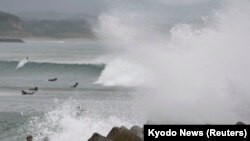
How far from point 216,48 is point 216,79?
426 centimetres

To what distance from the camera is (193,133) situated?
1393cm

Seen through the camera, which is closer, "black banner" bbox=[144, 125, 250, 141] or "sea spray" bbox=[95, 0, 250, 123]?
"black banner" bbox=[144, 125, 250, 141]

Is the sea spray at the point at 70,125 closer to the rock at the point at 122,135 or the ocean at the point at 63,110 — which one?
the ocean at the point at 63,110

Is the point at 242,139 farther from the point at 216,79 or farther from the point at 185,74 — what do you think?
the point at 185,74

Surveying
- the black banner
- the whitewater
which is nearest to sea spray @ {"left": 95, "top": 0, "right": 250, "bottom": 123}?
the whitewater

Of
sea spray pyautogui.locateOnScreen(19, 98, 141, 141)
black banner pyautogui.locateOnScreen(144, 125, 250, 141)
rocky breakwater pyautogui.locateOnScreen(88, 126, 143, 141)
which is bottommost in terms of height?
black banner pyautogui.locateOnScreen(144, 125, 250, 141)

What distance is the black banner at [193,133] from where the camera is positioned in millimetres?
13750

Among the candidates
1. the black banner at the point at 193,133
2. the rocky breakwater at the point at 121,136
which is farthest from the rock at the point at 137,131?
the black banner at the point at 193,133

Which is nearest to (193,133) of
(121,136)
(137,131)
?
(121,136)

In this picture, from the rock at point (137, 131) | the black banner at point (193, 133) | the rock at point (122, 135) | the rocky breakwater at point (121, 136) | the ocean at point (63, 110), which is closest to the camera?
the black banner at point (193, 133)

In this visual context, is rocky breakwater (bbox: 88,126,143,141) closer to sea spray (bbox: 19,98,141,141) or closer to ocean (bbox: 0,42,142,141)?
sea spray (bbox: 19,98,141,141)

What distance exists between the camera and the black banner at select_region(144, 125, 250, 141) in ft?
45.1

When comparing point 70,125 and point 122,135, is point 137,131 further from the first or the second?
point 70,125

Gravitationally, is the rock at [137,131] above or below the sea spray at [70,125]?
below
